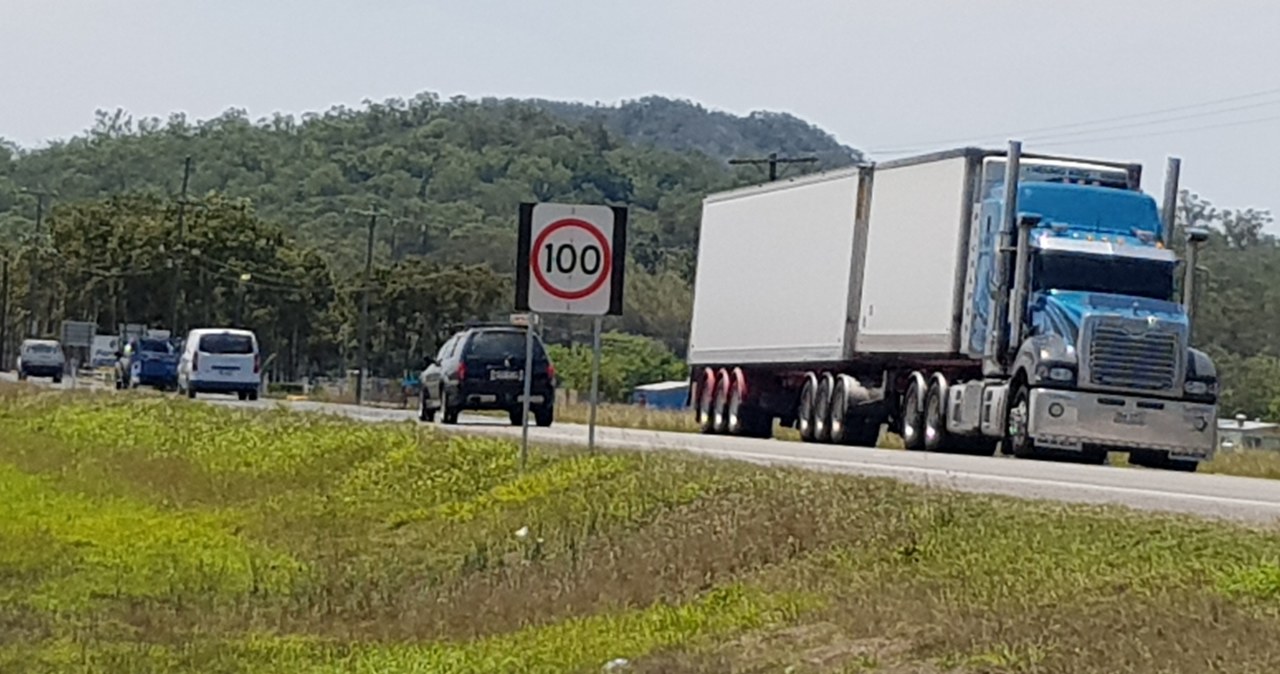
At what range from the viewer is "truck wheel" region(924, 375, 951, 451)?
34094 millimetres

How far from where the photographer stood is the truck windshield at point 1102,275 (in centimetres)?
3175

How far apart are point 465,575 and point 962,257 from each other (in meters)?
17.9

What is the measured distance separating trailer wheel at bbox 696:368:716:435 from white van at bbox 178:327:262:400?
528 inches

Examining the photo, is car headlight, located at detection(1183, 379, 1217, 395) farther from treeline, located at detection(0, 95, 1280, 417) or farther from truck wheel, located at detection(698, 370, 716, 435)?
treeline, located at detection(0, 95, 1280, 417)

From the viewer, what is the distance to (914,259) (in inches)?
1400

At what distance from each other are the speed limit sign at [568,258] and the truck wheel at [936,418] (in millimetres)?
14519

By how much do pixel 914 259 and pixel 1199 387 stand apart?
6.03 meters

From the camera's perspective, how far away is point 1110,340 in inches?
1212

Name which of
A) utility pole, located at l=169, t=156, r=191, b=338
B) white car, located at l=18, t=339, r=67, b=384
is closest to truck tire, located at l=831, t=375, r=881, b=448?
white car, located at l=18, t=339, r=67, b=384

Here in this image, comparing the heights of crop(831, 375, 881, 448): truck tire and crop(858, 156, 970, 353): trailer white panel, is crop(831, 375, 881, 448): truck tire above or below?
below

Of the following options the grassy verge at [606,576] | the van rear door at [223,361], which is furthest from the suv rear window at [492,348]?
the van rear door at [223,361]

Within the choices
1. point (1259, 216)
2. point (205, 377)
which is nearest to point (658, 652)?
point (205, 377)

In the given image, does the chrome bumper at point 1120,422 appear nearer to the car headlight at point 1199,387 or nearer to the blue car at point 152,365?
the car headlight at point 1199,387

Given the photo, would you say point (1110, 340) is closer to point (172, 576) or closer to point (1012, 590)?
point (172, 576)
